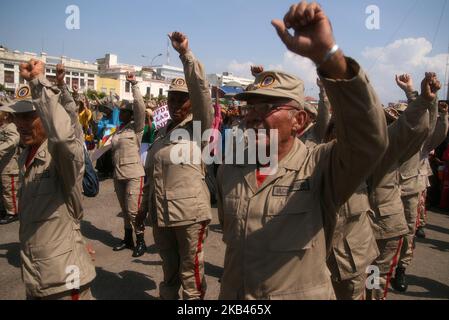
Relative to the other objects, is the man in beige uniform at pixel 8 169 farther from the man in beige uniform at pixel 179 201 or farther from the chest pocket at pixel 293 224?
the chest pocket at pixel 293 224

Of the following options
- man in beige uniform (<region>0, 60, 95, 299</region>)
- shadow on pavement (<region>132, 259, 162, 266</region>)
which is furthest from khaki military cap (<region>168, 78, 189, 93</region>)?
shadow on pavement (<region>132, 259, 162, 266</region>)

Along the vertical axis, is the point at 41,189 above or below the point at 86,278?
above

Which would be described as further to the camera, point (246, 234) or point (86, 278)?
point (86, 278)

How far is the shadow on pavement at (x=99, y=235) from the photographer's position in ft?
18.2

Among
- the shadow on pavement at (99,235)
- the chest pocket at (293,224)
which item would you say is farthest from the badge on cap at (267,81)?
the shadow on pavement at (99,235)

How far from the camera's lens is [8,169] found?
647 centimetres

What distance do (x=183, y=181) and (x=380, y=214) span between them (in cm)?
194

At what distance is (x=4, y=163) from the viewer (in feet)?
21.1

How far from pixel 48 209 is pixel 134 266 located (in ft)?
8.30

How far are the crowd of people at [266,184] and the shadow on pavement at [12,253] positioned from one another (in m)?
2.05

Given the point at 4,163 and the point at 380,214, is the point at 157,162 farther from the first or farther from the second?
the point at 4,163

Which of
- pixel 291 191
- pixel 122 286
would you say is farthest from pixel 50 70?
pixel 291 191
